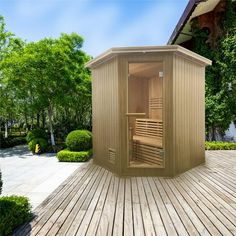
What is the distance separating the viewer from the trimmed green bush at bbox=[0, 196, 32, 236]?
3.06 meters

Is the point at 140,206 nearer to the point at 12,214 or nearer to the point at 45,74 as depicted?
the point at 12,214

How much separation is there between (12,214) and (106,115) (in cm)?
394

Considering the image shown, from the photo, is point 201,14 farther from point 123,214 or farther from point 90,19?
point 123,214

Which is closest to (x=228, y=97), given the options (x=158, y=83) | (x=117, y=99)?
(x=158, y=83)

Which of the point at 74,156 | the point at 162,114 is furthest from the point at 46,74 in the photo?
the point at 162,114

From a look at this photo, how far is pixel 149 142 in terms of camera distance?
23.3ft

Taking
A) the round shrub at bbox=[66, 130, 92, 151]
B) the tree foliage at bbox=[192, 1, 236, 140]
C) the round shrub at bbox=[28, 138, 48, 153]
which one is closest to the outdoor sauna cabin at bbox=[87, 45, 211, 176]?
the round shrub at bbox=[66, 130, 92, 151]

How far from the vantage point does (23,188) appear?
5516mm

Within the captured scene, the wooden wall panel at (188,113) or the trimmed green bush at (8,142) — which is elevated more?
the wooden wall panel at (188,113)

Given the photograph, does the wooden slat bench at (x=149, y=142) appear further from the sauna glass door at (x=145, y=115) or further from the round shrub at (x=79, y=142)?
the round shrub at (x=79, y=142)

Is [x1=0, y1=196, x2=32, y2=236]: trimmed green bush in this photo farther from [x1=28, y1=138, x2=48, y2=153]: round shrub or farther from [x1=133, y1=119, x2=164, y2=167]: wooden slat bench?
[x1=28, y1=138, x2=48, y2=153]: round shrub

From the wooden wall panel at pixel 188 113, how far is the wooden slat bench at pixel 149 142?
0.58 m

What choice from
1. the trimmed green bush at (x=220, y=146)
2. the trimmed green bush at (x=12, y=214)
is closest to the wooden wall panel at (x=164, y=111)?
the trimmed green bush at (x=12, y=214)

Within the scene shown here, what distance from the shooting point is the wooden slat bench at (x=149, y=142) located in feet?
21.6
